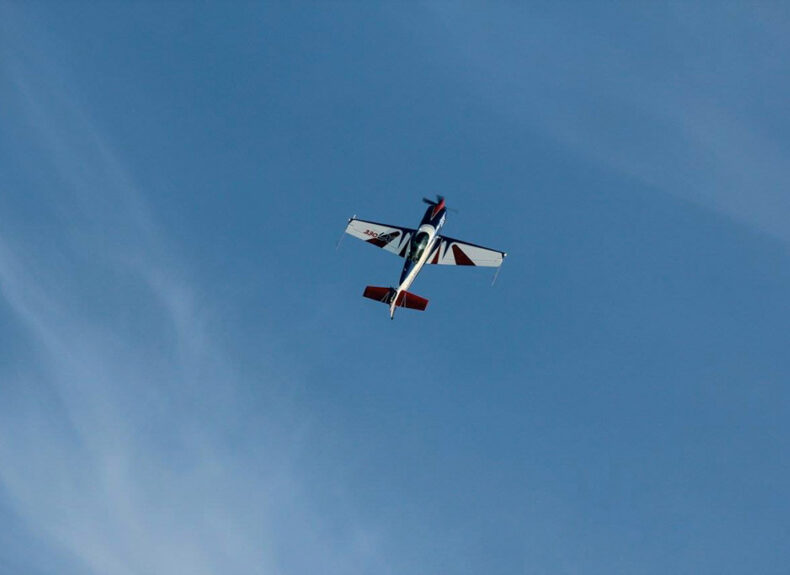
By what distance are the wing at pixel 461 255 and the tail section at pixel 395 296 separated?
21.9 ft

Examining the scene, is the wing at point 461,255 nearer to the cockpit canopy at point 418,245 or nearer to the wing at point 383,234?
the cockpit canopy at point 418,245

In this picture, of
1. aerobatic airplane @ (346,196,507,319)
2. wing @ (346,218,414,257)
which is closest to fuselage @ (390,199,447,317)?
aerobatic airplane @ (346,196,507,319)

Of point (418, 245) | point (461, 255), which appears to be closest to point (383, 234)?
point (418, 245)

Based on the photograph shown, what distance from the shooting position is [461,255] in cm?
8519

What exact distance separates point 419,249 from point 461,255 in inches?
214

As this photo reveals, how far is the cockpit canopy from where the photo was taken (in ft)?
271

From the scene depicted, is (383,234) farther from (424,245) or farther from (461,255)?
(461,255)

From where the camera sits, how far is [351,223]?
3359 inches

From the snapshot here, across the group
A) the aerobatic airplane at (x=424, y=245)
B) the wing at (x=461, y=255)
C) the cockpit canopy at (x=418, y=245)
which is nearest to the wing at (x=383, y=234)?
the aerobatic airplane at (x=424, y=245)

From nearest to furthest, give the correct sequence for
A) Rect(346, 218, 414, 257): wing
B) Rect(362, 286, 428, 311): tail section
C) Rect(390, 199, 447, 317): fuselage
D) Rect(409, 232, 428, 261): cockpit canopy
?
Rect(362, 286, 428, 311): tail section < Rect(390, 199, 447, 317): fuselage < Rect(409, 232, 428, 261): cockpit canopy < Rect(346, 218, 414, 257): wing

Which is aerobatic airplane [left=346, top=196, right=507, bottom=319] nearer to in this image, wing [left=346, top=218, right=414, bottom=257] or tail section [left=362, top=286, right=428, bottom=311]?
wing [left=346, top=218, right=414, bottom=257]

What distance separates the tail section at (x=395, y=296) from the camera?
78625 millimetres

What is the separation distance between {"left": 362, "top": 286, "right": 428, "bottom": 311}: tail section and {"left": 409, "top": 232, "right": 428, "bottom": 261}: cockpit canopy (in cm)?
496

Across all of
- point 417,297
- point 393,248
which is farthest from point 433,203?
point 417,297
